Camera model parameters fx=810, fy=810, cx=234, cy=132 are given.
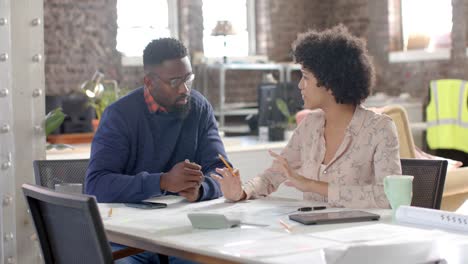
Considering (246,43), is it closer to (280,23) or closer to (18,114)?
(280,23)

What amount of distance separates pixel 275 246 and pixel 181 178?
2.71 feet

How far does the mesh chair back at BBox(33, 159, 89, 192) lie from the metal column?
39mm

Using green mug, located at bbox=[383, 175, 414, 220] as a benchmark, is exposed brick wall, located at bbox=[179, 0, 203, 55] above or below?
above

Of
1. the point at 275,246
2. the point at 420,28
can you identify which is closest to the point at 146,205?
the point at 275,246

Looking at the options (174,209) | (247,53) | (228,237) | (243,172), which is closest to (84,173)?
(174,209)

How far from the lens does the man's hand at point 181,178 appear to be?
267 cm

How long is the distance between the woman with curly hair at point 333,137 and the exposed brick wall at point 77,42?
6.74 metres

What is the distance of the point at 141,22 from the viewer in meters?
10.4

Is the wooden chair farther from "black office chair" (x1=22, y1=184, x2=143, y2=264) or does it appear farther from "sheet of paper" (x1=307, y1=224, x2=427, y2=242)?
"black office chair" (x1=22, y1=184, x2=143, y2=264)

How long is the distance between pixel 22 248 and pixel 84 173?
15.2 inches

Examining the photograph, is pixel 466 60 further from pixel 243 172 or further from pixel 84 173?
pixel 84 173

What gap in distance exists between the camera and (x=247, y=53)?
36.5ft

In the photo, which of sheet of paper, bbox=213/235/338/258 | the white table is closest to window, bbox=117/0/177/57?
the white table

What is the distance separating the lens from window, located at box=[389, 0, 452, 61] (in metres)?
9.89
